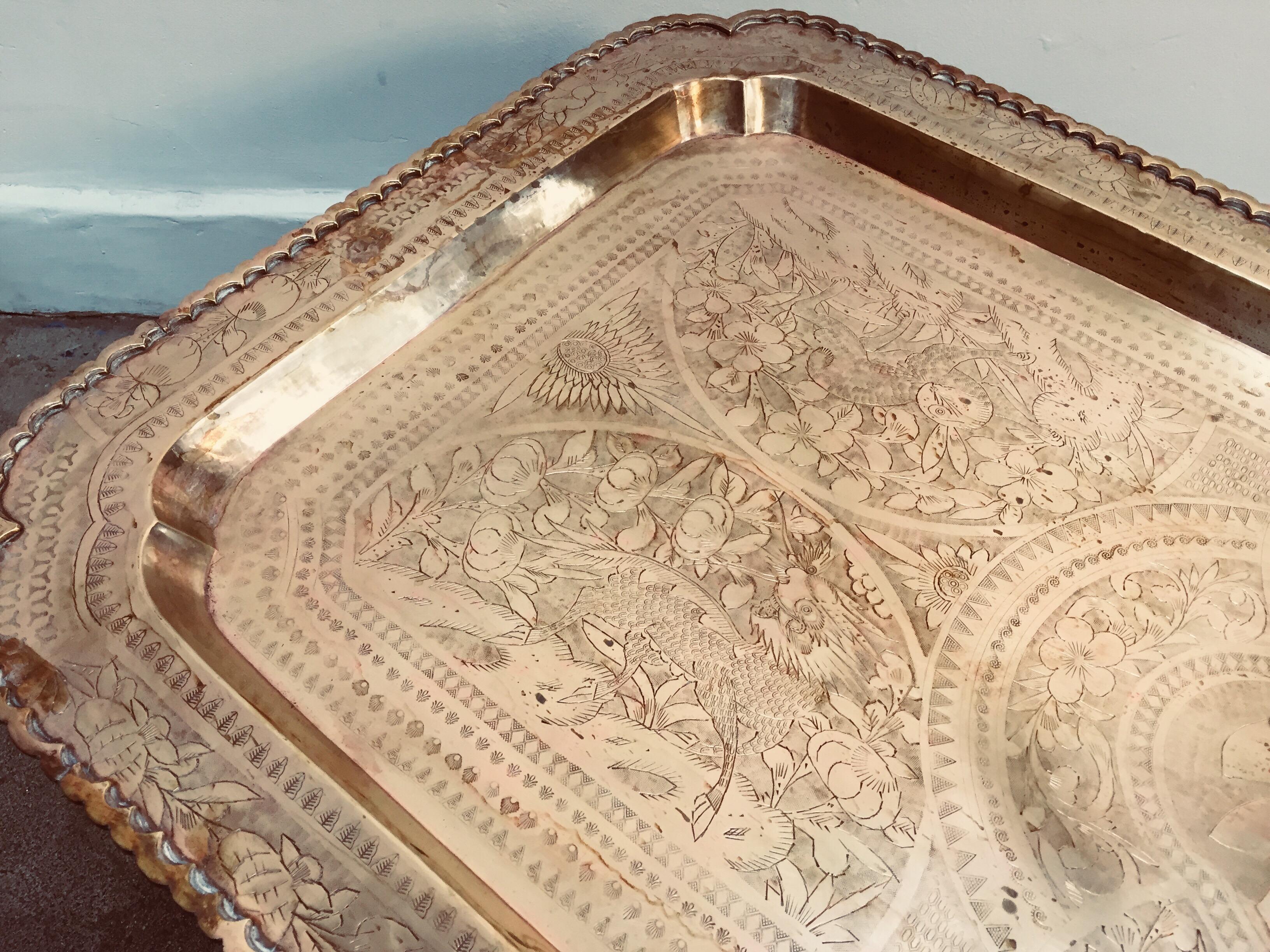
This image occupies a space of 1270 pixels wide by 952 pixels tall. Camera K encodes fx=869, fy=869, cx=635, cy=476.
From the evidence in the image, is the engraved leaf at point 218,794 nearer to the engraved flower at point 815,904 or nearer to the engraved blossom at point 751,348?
the engraved flower at point 815,904

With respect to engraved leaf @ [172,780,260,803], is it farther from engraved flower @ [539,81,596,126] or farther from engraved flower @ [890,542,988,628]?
engraved flower @ [539,81,596,126]

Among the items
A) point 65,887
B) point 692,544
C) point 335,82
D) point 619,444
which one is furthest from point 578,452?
point 65,887

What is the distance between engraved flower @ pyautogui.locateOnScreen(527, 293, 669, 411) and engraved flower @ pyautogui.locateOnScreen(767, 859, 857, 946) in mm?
426

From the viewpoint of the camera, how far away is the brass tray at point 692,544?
62 cm

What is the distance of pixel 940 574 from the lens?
29.7 inches

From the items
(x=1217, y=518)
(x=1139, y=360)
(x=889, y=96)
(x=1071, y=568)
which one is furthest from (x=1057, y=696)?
(x=889, y=96)

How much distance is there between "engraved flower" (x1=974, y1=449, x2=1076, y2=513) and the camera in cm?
78

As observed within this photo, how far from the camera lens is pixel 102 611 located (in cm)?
66

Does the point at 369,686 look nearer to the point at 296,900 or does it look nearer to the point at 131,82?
the point at 296,900

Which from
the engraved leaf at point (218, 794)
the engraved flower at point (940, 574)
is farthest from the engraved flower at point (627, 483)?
the engraved leaf at point (218, 794)

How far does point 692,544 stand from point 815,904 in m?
0.30

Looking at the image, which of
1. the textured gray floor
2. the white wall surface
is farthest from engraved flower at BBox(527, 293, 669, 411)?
the textured gray floor

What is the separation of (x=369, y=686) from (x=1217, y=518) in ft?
2.45

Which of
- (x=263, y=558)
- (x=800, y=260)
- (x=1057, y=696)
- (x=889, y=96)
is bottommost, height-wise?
(x=1057, y=696)
